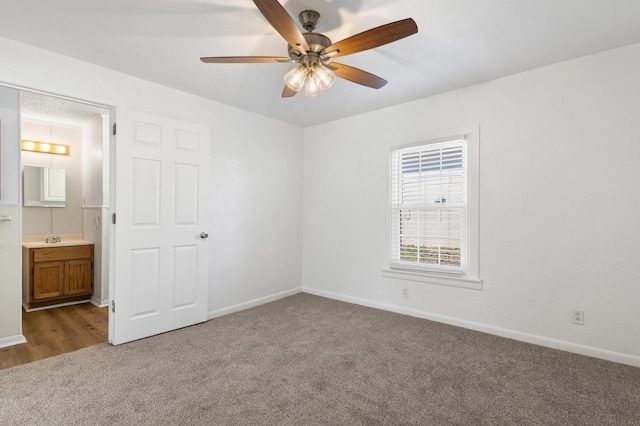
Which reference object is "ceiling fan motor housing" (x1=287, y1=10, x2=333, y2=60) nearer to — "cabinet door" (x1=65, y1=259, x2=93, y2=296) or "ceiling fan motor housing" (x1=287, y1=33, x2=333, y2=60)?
"ceiling fan motor housing" (x1=287, y1=33, x2=333, y2=60)

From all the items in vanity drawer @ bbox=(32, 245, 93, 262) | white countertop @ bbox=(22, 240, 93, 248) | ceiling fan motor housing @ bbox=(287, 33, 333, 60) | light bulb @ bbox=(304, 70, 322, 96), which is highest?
ceiling fan motor housing @ bbox=(287, 33, 333, 60)

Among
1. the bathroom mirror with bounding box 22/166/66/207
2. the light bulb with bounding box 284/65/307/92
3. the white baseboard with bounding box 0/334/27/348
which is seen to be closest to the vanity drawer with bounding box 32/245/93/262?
the bathroom mirror with bounding box 22/166/66/207

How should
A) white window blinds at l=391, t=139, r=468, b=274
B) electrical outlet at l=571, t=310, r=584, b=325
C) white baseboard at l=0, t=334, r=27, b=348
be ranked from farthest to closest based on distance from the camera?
white window blinds at l=391, t=139, r=468, b=274 → white baseboard at l=0, t=334, r=27, b=348 → electrical outlet at l=571, t=310, r=584, b=325

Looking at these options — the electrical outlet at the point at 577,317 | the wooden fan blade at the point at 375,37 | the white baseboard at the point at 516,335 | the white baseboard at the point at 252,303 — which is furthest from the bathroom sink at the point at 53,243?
the electrical outlet at the point at 577,317


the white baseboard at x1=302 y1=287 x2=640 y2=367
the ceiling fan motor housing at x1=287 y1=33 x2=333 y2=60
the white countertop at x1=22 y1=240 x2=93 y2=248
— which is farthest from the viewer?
the white countertop at x1=22 y1=240 x2=93 y2=248

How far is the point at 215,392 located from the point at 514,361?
7.46 feet

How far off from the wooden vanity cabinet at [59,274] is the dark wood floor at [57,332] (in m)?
0.15

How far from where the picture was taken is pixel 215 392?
7.06 feet

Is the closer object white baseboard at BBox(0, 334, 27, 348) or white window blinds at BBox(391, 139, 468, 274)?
white baseboard at BBox(0, 334, 27, 348)

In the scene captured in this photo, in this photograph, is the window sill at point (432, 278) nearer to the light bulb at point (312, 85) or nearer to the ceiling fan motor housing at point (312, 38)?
the light bulb at point (312, 85)

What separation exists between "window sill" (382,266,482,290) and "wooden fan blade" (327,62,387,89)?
211cm

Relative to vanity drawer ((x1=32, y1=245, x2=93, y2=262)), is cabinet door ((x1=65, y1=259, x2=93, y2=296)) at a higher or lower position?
lower

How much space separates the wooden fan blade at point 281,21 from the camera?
1.56 metres

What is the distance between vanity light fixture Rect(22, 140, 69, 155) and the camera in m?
4.43
